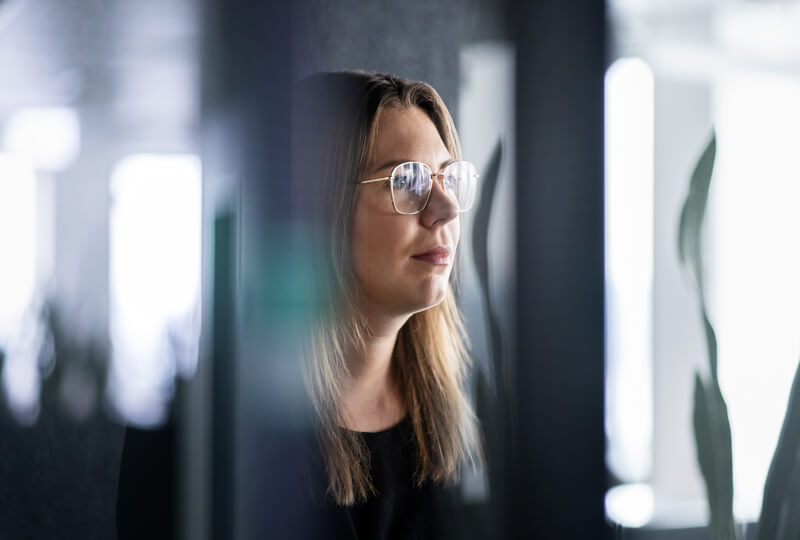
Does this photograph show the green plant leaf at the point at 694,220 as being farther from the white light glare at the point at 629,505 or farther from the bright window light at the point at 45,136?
the bright window light at the point at 45,136

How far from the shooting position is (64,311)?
343 millimetres

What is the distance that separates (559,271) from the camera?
0.53 m

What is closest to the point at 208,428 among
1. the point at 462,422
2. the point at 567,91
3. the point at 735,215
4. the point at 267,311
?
the point at 267,311

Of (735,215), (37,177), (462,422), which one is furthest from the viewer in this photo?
(735,215)

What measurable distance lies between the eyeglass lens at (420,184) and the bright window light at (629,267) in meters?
0.20

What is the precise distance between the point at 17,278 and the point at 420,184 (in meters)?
0.24

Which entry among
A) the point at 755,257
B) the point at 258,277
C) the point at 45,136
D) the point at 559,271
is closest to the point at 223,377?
the point at 258,277

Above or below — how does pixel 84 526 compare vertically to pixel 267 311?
below

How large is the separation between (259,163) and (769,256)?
23.7 inches

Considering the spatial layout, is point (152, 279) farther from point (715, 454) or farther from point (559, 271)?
point (715, 454)

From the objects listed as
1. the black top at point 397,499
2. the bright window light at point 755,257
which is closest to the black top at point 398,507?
the black top at point 397,499

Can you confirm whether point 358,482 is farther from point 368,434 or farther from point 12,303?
point 12,303

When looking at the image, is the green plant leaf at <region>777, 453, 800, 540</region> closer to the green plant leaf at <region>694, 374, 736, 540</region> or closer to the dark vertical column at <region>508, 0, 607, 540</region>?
the green plant leaf at <region>694, 374, 736, 540</region>

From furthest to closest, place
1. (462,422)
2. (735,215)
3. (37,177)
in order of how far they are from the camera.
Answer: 1. (735,215)
2. (462,422)
3. (37,177)
